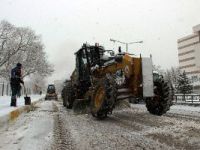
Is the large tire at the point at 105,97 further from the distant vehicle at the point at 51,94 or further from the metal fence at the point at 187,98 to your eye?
the distant vehicle at the point at 51,94

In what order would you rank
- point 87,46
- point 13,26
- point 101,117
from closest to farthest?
point 101,117, point 87,46, point 13,26

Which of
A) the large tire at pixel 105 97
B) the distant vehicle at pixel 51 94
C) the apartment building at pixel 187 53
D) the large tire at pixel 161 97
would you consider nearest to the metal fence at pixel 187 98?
the large tire at pixel 161 97

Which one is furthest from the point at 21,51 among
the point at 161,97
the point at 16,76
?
the point at 161,97

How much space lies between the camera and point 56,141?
295 inches

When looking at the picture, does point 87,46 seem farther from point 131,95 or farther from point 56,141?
point 56,141

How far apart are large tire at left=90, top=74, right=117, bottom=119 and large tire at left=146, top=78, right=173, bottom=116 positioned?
1986 mm

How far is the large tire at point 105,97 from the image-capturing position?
11.8 m

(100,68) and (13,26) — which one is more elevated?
(13,26)

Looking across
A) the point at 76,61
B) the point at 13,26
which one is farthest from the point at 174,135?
Result: the point at 13,26

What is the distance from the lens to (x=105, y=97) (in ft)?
38.8

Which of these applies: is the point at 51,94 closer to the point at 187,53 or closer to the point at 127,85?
the point at 127,85

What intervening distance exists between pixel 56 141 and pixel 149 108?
7073 mm

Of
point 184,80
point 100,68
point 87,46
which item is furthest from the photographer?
point 184,80

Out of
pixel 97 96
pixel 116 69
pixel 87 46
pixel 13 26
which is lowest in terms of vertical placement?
pixel 97 96
